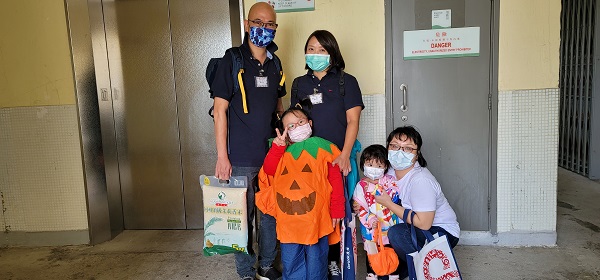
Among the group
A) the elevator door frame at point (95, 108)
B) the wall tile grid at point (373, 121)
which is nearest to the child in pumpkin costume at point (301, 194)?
the wall tile grid at point (373, 121)

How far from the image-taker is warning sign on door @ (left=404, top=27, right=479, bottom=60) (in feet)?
10.2

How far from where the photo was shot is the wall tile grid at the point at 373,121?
325 cm

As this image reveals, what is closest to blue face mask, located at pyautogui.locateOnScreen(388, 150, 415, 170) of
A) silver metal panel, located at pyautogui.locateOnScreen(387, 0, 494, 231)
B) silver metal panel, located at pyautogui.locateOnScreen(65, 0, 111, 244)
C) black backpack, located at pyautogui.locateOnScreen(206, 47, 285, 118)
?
black backpack, located at pyautogui.locateOnScreen(206, 47, 285, 118)

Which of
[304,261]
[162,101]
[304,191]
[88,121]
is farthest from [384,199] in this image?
[88,121]

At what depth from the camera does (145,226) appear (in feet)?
12.9

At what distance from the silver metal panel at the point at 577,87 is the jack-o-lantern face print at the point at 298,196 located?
4508mm

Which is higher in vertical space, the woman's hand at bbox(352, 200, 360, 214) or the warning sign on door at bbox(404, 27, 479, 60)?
the warning sign on door at bbox(404, 27, 479, 60)

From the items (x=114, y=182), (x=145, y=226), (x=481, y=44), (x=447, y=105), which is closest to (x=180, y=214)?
(x=145, y=226)

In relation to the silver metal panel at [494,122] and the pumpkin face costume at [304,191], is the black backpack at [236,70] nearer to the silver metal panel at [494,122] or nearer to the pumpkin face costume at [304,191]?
the pumpkin face costume at [304,191]

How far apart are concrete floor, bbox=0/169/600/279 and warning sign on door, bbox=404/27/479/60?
141 centimetres

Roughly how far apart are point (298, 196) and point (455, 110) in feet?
5.08

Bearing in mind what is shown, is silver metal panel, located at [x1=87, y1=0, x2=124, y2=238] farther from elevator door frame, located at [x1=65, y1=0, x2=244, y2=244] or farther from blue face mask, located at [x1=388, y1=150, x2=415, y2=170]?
blue face mask, located at [x1=388, y1=150, x2=415, y2=170]

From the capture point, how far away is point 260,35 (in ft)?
8.11

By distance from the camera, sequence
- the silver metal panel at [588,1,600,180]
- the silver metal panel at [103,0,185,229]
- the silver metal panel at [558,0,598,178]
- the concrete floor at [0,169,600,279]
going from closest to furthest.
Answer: the concrete floor at [0,169,600,279], the silver metal panel at [103,0,185,229], the silver metal panel at [588,1,600,180], the silver metal panel at [558,0,598,178]
